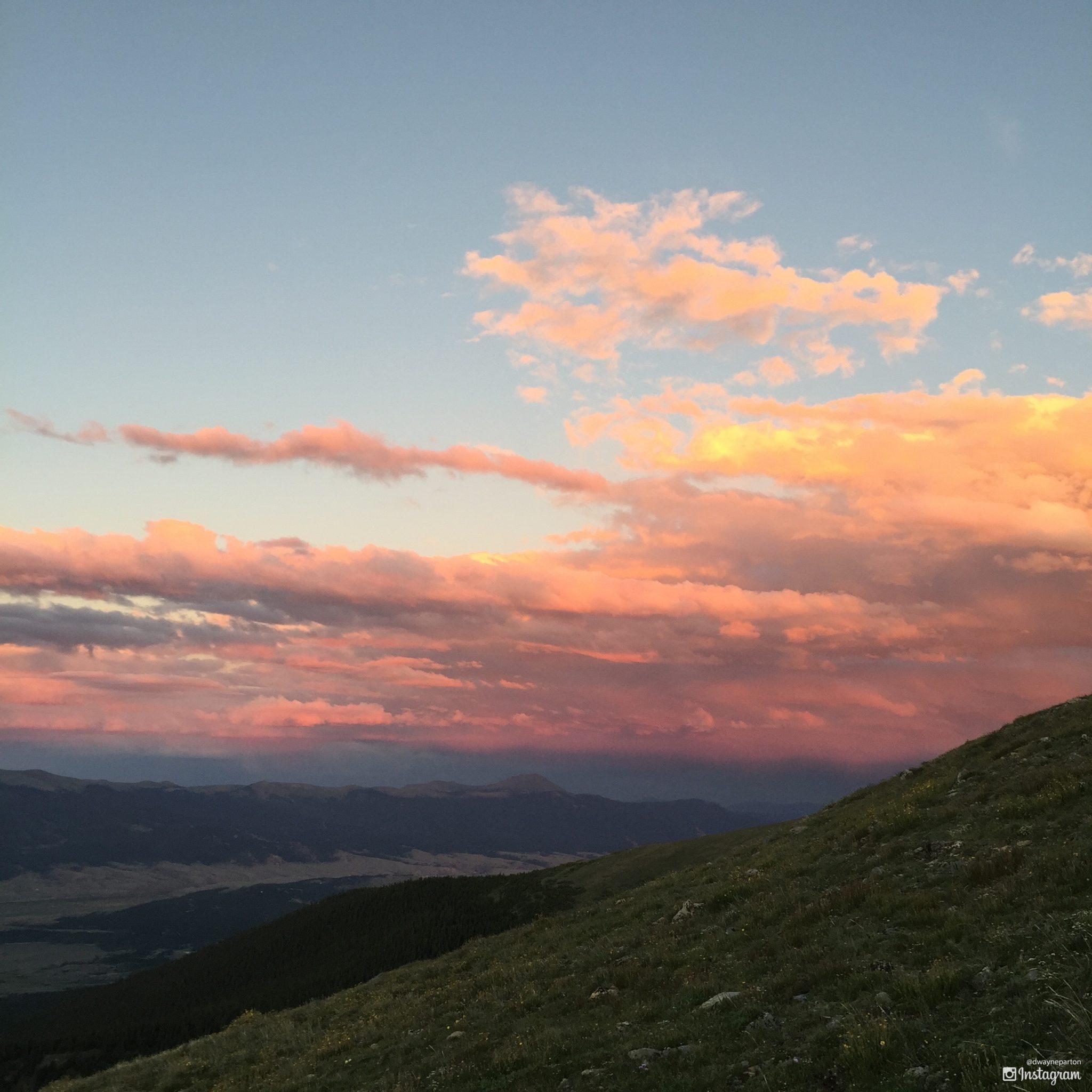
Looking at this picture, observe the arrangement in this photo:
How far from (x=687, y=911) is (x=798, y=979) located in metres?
13.4

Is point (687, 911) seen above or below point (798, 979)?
below

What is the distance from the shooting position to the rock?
29.5 m

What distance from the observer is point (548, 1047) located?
62.0ft

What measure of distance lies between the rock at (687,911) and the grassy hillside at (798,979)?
5.4 inches

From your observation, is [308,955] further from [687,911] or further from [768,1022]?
[768,1022]

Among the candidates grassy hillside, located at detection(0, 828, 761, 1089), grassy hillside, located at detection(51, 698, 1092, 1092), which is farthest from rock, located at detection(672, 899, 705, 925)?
grassy hillside, located at detection(0, 828, 761, 1089)

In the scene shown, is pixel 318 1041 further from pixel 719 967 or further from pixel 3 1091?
pixel 3 1091

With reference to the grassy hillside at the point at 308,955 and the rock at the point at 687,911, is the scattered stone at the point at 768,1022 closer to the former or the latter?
the rock at the point at 687,911

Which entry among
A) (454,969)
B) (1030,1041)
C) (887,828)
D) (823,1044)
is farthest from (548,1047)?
(454,969)

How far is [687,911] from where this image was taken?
1182 inches

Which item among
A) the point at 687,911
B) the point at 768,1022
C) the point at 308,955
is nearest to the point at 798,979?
the point at 768,1022

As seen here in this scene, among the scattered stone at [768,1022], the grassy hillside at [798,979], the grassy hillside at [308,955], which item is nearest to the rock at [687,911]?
the grassy hillside at [798,979]

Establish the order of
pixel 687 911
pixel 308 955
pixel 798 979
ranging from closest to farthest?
pixel 798 979
pixel 687 911
pixel 308 955

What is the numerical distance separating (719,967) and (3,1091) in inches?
6131
